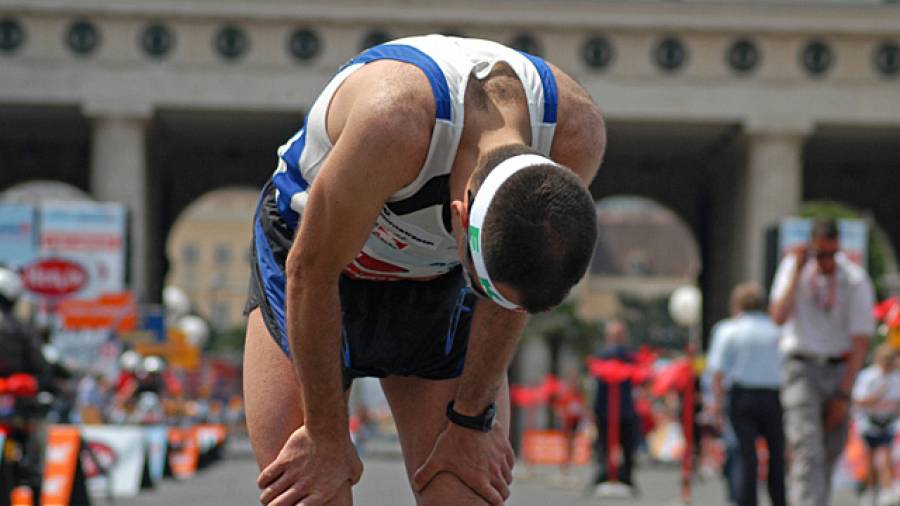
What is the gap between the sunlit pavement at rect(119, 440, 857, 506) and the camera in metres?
18.7

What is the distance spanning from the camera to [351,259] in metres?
4.47

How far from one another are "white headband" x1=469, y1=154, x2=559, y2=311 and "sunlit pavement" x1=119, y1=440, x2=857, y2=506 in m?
13.7

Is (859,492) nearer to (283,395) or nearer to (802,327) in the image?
(802,327)

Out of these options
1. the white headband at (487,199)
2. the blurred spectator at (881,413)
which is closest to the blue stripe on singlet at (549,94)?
the white headband at (487,199)

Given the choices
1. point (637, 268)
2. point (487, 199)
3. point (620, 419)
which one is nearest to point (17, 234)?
point (620, 419)

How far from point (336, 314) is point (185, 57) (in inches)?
2018

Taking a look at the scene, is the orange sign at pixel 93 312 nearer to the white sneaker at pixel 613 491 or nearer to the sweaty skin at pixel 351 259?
the white sneaker at pixel 613 491

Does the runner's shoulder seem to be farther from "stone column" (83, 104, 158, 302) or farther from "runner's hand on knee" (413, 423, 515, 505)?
"stone column" (83, 104, 158, 302)

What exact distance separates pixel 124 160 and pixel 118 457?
35497 mm

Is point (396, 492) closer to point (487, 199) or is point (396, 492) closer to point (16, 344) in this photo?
point (16, 344)

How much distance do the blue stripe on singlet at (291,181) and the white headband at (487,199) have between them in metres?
0.84

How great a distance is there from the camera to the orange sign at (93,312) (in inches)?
1150

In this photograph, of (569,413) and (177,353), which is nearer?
(569,413)

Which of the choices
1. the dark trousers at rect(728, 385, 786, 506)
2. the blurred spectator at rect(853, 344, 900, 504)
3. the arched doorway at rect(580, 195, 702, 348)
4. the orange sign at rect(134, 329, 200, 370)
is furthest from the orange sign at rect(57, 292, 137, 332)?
the arched doorway at rect(580, 195, 702, 348)
